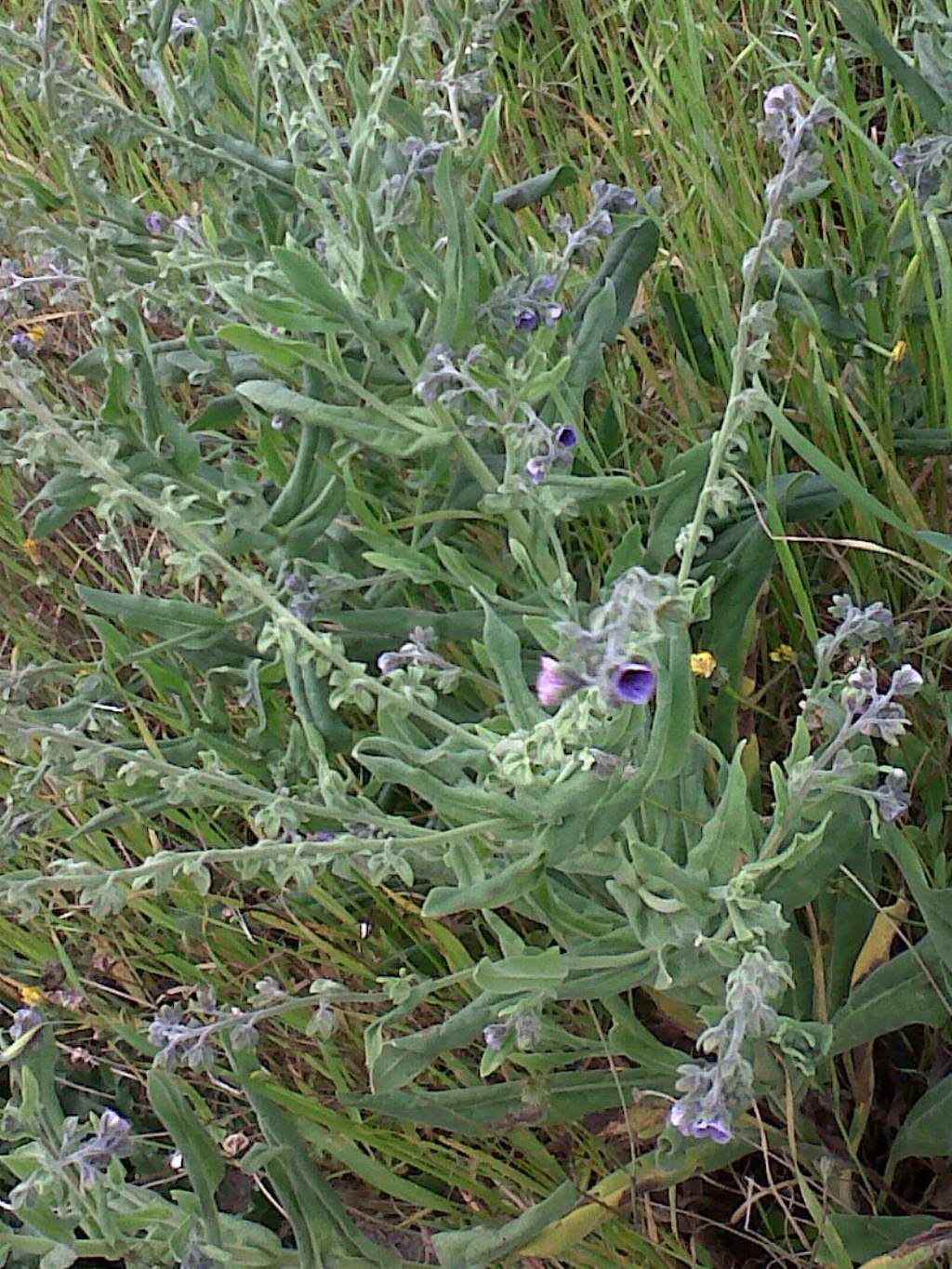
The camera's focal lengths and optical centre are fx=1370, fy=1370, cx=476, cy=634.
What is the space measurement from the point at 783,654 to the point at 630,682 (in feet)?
2.59

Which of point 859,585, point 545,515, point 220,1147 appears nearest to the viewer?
point 545,515

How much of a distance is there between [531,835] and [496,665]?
131 millimetres

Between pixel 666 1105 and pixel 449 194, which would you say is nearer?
pixel 449 194

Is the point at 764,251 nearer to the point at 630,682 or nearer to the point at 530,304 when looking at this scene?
the point at 530,304

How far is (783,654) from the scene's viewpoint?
152 cm

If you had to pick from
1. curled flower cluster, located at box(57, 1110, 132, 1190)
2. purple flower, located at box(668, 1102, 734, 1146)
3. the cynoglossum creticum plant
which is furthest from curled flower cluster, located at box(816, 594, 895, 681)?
curled flower cluster, located at box(57, 1110, 132, 1190)

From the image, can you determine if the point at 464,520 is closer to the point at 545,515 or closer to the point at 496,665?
the point at 545,515

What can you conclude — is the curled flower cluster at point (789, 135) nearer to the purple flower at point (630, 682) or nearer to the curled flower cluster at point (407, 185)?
the curled flower cluster at point (407, 185)

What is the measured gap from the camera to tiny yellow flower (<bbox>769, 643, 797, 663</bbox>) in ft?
4.89

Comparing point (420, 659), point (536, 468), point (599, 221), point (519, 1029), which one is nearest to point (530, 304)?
point (599, 221)

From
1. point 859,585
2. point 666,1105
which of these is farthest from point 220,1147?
point 859,585

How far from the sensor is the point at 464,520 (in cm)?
148

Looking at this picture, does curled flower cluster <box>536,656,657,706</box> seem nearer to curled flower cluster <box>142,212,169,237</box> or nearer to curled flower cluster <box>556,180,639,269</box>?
curled flower cluster <box>556,180,639,269</box>

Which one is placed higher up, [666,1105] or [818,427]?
[818,427]
